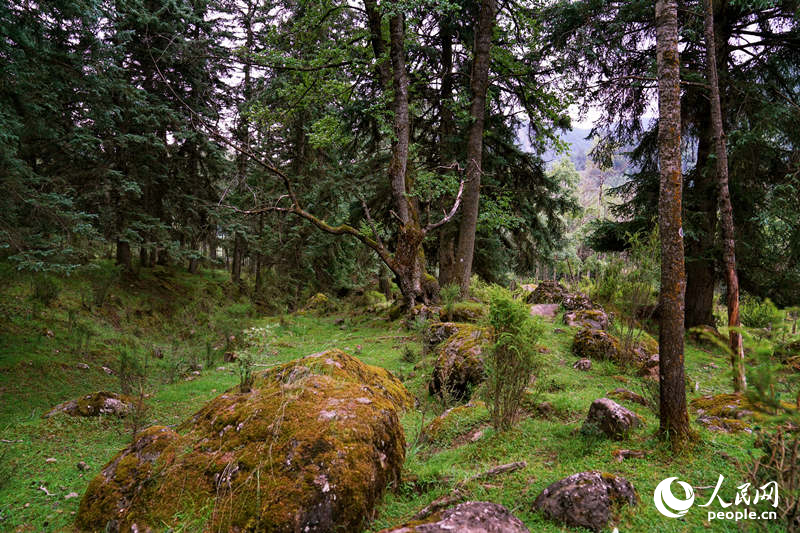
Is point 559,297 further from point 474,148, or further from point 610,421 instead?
point 610,421

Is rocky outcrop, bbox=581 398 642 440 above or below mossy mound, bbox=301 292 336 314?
above

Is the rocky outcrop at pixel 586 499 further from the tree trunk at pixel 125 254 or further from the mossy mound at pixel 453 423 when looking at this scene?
the tree trunk at pixel 125 254

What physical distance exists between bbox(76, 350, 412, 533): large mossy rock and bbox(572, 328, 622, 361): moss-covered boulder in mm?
5538

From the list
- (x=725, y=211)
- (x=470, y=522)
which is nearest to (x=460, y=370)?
(x=470, y=522)

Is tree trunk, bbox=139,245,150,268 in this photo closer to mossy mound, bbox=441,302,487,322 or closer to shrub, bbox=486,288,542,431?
mossy mound, bbox=441,302,487,322

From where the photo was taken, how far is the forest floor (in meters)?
2.87

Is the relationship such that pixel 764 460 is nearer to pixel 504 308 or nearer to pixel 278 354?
pixel 504 308

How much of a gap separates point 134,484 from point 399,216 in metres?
7.86

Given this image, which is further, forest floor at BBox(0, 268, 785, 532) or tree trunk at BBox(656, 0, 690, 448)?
tree trunk at BBox(656, 0, 690, 448)

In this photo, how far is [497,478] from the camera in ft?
10.4

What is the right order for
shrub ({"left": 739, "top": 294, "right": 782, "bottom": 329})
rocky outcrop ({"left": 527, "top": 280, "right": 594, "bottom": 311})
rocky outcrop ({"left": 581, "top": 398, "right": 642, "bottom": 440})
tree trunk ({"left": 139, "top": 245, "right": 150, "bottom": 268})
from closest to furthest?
rocky outcrop ({"left": 581, "top": 398, "right": 642, "bottom": 440}), shrub ({"left": 739, "top": 294, "right": 782, "bottom": 329}), rocky outcrop ({"left": 527, "top": 280, "right": 594, "bottom": 311}), tree trunk ({"left": 139, "top": 245, "right": 150, "bottom": 268})

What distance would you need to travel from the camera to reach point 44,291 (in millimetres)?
9586

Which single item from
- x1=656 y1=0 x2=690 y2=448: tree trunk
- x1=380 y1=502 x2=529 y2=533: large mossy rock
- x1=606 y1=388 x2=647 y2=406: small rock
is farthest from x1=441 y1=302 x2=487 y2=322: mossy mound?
x1=380 y1=502 x2=529 y2=533: large mossy rock

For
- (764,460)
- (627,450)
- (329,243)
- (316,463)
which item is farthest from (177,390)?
(329,243)
